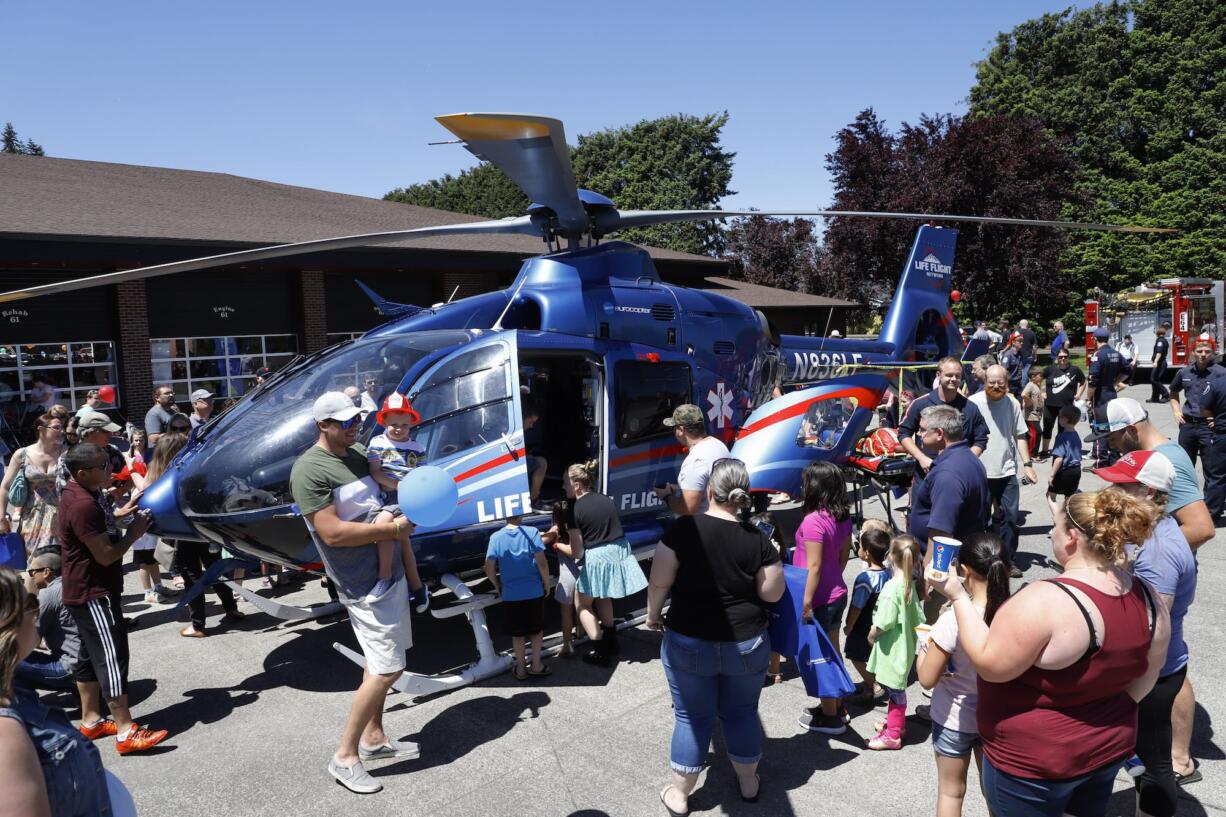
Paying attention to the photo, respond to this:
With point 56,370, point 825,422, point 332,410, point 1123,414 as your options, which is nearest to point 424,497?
point 332,410

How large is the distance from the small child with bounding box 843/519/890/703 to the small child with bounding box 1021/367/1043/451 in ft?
28.7

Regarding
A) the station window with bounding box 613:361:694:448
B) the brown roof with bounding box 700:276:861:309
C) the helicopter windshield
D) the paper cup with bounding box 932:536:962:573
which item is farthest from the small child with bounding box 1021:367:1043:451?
the brown roof with bounding box 700:276:861:309

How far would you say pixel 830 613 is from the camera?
4496 millimetres

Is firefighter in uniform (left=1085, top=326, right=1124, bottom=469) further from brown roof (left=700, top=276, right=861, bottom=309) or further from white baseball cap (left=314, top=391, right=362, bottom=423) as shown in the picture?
brown roof (left=700, top=276, right=861, bottom=309)

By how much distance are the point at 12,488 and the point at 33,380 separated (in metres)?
9.45

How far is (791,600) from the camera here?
385cm

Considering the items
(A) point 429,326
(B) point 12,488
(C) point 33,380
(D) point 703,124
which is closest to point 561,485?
(A) point 429,326

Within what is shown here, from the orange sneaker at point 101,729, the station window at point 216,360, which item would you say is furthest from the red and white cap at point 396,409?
the station window at point 216,360

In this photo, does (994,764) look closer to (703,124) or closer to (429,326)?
(429,326)

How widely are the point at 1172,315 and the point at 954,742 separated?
22.3m

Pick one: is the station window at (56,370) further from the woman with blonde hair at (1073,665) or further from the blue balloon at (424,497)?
the woman with blonde hair at (1073,665)

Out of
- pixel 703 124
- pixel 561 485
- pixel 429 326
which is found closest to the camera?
pixel 429 326

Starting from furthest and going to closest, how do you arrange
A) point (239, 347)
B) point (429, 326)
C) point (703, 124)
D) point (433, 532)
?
point (703, 124) → point (239, 347) → point (429, 326) → point (433, 532)

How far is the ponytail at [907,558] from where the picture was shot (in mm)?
4027
